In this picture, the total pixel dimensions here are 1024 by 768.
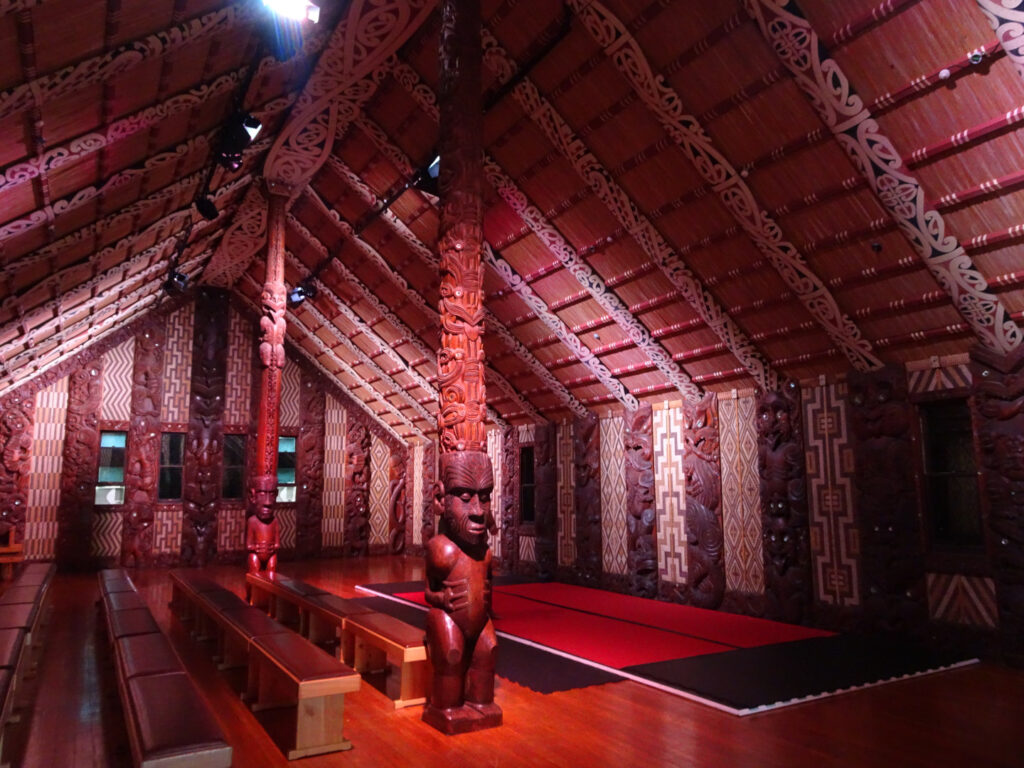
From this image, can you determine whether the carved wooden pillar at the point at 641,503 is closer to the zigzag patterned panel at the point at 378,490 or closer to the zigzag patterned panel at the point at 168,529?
the zigzag patterned panel at the point at 378,490

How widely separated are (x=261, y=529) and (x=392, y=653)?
4.46 meters

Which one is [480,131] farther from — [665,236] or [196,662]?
[196,662]

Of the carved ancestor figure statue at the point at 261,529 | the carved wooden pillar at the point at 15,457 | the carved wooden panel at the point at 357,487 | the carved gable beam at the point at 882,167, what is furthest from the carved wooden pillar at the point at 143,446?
the carved gable beam at the point at 882,167

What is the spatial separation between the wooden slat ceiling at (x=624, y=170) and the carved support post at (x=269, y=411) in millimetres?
843

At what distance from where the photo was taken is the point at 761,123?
524 cm

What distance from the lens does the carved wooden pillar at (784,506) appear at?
6738 mm

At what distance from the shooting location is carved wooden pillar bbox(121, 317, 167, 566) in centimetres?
1235

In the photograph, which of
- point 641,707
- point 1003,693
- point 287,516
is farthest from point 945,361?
point 287,516

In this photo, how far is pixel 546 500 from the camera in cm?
1027

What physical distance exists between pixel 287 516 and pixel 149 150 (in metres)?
9.14

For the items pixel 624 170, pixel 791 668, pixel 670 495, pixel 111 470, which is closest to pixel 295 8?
pixel 624 170

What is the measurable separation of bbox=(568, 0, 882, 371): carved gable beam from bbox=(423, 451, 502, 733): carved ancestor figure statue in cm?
329

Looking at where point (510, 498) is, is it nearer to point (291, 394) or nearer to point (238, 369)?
point (291, 394)

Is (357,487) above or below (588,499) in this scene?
above
